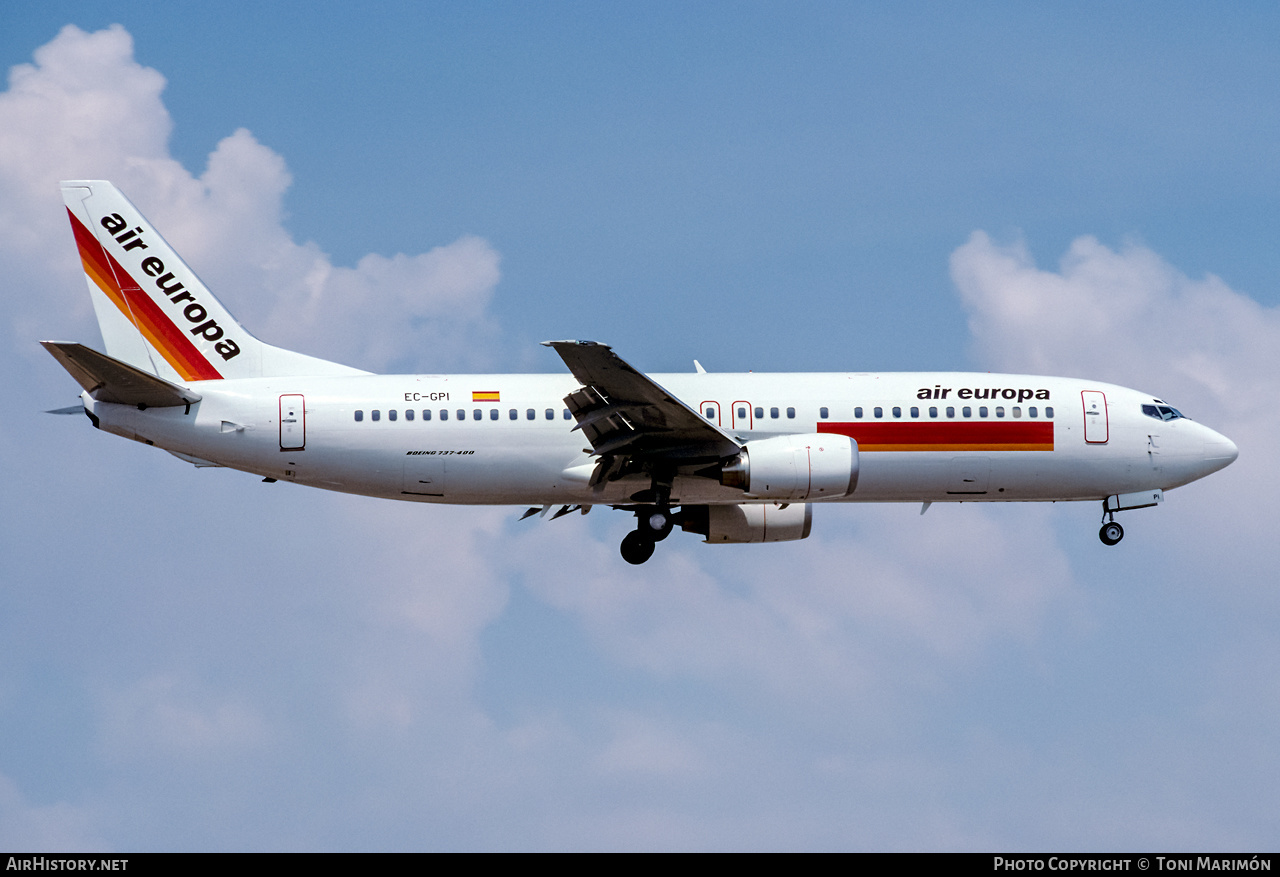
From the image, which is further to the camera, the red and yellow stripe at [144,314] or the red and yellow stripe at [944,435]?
the red and yellow stripe at [144,314]

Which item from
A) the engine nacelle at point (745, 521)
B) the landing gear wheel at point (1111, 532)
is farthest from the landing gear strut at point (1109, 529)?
the engine nacelle at point (745, 521)

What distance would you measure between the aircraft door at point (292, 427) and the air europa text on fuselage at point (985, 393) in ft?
52.5

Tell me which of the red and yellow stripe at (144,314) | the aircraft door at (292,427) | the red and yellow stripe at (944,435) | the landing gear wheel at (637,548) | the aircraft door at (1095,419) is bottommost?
the landing gear wheel at (637,548)

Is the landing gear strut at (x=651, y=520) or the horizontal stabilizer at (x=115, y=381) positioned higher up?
the horizontal stabilizer at (x=115, y=381)

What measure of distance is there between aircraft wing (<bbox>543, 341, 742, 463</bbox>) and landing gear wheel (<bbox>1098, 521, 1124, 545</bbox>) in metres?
11.0

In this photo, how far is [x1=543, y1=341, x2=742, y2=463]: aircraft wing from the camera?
37.0 m

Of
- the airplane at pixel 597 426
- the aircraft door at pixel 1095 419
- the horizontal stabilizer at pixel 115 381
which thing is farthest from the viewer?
the aircraft door at pixel 1095 419

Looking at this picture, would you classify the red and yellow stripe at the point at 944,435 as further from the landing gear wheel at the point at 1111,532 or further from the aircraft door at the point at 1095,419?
the landing gear wheel at the point at 1111,532

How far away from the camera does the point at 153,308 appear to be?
4122cm

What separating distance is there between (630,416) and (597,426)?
0.99 m

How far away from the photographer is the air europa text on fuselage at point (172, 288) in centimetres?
4112
